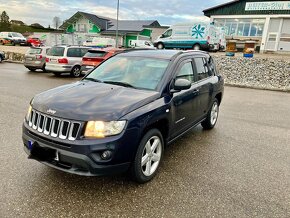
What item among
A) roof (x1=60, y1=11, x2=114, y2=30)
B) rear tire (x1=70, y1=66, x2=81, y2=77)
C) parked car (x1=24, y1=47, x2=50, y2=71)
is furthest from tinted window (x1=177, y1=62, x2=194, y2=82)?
roof (x1=60, y1=11, x2=114, y2=30)

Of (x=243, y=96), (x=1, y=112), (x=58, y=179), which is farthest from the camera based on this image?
(x=243, y=96)

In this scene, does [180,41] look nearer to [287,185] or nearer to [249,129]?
[249,129]

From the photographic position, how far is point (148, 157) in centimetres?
328

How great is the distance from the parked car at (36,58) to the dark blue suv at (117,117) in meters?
11.3

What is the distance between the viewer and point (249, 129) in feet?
18.6

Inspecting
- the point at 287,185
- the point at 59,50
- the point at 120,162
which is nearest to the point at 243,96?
the point at 287,185

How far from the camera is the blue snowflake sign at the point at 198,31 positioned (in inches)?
852

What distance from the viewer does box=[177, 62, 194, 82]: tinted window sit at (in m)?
3.99

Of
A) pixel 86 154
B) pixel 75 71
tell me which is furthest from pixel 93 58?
pixel 86 154

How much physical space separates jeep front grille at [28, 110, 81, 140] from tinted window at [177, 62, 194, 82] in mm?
1930

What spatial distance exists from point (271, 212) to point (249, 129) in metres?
3.15

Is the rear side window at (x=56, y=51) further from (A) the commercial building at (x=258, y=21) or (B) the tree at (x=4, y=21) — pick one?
(B) the tree at (x=4, y=21)

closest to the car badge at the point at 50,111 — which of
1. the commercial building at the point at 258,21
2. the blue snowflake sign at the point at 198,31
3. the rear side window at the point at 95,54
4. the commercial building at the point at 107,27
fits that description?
the rear side window at the point at 95,54

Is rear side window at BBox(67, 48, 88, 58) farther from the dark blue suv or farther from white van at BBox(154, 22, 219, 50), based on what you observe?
white van at BBox(154, 22, 219, 50)
